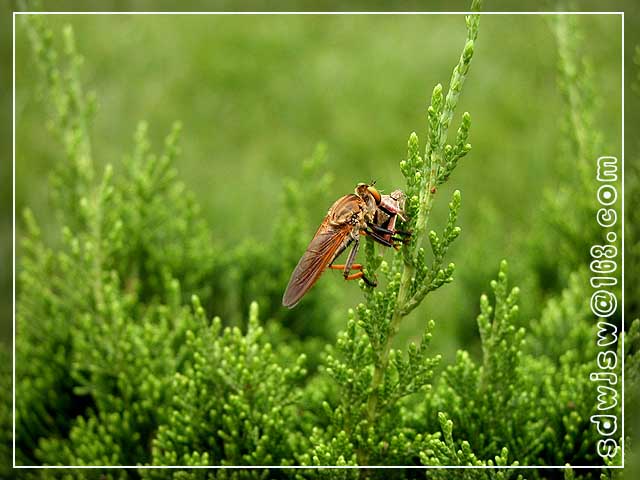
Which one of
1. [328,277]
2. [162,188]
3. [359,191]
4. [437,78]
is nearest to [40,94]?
[162,188]

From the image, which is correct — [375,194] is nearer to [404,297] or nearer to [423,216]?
[423,216]

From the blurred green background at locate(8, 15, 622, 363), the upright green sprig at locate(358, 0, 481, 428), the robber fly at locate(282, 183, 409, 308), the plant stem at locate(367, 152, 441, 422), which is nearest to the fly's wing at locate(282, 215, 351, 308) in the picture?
the robber fly at locate(282, 183, 409, 308)

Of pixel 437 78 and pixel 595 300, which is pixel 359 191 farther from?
pixel 437 78

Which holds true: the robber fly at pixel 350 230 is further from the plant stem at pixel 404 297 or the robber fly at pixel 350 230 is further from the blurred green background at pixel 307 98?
the blurred green background at pixel 307 98

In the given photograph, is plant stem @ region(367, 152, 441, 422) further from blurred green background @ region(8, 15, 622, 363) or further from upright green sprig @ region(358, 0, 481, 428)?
blurred green background @ region(8, 15, 622, 363)

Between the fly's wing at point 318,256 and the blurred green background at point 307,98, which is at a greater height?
the blurred green background at point 307,98

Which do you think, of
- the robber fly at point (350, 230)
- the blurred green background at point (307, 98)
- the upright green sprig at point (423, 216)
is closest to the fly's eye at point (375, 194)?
the robber fly at point (350, 230)

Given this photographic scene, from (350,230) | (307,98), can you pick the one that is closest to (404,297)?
(350,230)

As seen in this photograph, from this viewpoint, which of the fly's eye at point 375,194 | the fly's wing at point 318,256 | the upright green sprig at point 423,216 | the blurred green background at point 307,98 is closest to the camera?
the upright green sprig at point 423,216
